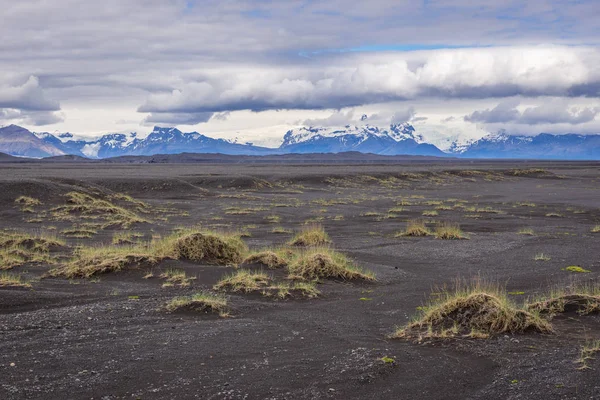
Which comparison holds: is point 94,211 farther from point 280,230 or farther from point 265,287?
point 265,287

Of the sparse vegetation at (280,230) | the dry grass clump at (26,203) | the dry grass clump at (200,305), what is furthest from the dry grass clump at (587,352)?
the dry grass clump at (26,203)

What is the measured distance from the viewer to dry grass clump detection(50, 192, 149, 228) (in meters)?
32.1

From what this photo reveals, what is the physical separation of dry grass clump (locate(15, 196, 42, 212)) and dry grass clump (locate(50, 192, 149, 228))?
4.53 feet

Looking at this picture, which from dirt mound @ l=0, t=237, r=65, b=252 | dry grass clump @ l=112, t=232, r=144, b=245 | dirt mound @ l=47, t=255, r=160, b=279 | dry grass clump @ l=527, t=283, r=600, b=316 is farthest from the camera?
dry grass clump @ l=112, t=232, r=144, b=245

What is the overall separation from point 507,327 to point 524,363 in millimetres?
1467

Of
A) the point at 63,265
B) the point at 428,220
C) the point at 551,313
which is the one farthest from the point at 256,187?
the point at 551,313

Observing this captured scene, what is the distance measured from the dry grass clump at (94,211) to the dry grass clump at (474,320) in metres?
22.0

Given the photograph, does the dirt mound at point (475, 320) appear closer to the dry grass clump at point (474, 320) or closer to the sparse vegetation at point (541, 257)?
the dry grass clump at point (474, 320)

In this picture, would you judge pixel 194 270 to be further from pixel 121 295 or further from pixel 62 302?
pixel 62 302

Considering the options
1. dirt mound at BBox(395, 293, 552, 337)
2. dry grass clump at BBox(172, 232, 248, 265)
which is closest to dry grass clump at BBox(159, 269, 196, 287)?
dry grass clump at BBox(172, 232, 248, 265)

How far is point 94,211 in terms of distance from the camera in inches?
1404

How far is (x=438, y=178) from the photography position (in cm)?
9281

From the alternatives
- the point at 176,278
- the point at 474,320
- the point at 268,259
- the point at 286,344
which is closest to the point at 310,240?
the point at 268,259

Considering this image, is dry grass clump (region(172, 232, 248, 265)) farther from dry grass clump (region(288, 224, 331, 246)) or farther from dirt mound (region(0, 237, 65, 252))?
dirt mound (region(0, 237, 65, 252))
